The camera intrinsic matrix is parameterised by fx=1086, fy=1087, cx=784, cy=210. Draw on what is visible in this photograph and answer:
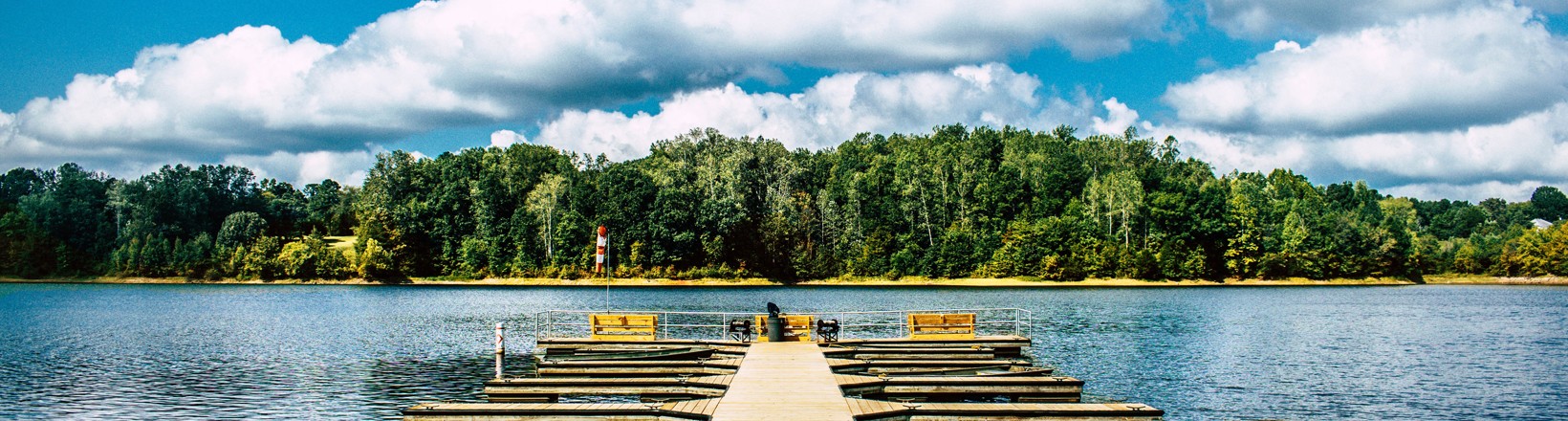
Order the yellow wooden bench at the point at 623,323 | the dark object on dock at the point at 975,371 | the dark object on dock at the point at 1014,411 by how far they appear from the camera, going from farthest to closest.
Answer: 1. the yellow wooden bench at the point at 623,323
2. the dark object on dock at the point at 975,371
3. the dark object on dock at the point at 1014,411

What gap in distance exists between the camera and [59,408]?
27.5 m

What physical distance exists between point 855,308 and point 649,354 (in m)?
42.8

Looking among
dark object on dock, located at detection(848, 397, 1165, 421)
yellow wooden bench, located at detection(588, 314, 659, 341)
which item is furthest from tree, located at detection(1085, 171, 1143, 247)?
dark object on dock, located at detection(848, 397, 1165, 421)

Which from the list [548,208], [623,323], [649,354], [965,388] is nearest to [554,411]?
[965,388]

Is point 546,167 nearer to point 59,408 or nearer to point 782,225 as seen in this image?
point 782,225

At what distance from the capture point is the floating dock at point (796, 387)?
1780 cm

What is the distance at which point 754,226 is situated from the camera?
12125cm

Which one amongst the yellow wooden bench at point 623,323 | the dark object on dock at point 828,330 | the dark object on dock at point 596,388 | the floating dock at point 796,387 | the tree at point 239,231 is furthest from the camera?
the tree at point 239,231

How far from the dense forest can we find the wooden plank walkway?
294 ft

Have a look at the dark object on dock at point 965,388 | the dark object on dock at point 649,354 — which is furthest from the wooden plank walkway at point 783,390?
the dark object on dock at point 649,354

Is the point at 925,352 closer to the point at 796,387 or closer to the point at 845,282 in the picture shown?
the point at 796,387

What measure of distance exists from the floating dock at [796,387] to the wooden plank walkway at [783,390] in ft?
0.07

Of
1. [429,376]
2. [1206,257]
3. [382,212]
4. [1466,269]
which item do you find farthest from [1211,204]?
[429,376]

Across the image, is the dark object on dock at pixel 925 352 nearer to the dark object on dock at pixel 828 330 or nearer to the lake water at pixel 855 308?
the dark object on dock at pixel 828 330
